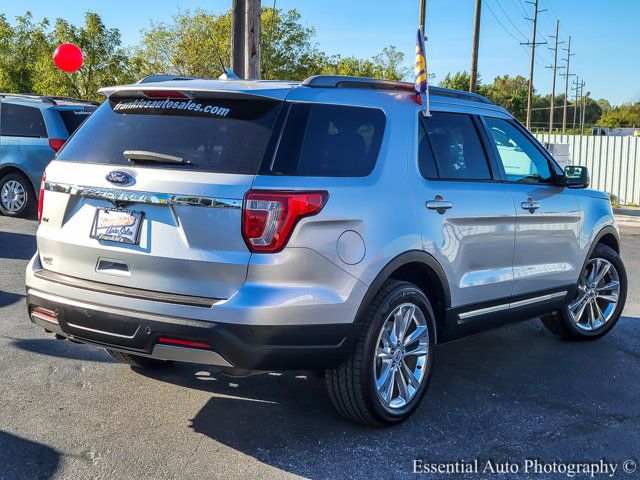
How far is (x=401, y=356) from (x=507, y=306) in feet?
4.11

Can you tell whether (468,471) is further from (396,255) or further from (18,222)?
(18,222)

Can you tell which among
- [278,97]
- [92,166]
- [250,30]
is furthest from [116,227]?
[250,30]

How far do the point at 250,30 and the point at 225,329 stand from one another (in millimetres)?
8644

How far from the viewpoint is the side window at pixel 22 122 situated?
11.7 meters

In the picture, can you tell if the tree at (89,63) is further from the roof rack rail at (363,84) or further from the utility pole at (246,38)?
the roof rack rail at (363,84)

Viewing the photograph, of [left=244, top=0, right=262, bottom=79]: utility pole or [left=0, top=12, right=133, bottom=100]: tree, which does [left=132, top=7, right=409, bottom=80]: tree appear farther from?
[left=244, top=0, right=262, bottom=79]: utility pole

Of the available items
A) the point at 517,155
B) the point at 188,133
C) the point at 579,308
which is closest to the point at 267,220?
the point at 188,133

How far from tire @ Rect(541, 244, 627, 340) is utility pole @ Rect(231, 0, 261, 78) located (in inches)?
257

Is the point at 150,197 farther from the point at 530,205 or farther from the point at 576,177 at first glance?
the point at 576,177

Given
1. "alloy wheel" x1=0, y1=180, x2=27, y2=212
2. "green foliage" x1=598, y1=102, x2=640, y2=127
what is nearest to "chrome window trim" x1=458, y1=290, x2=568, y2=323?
"alloy wheel" x1=0, y1=180, x2=27, y2=212

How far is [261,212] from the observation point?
3.50 m

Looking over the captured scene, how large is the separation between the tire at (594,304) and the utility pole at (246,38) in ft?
21.4

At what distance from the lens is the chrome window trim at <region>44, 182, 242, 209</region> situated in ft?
11.6

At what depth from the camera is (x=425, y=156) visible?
4488mm
